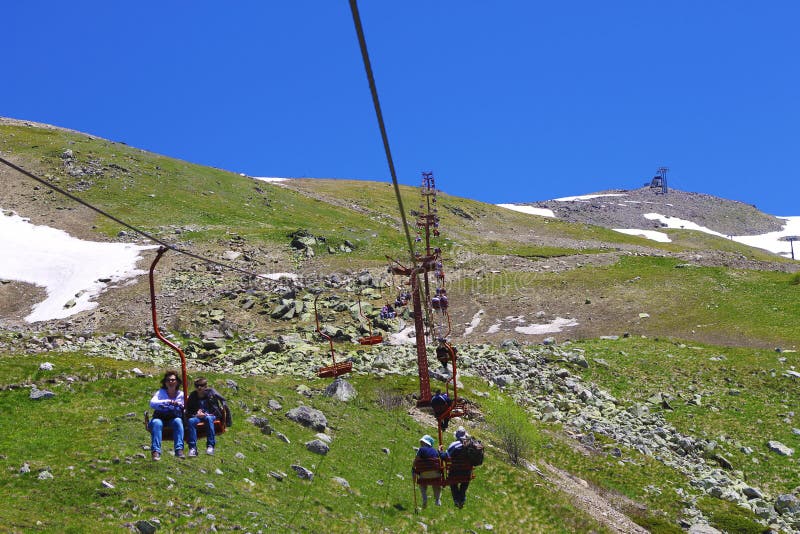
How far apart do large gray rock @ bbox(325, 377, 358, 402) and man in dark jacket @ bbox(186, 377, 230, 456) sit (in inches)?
767

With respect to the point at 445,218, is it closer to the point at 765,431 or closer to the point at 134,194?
the point at 134,194

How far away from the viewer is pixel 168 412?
55.0 ft

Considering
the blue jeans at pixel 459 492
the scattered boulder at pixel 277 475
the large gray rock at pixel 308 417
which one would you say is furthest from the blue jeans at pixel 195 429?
the large gray rock at pixel 308 417

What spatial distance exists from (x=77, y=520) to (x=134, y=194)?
83.6m

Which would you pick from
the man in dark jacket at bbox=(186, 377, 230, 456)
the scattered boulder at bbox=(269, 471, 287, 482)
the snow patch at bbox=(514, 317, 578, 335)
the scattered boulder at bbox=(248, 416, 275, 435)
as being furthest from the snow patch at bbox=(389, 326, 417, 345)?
the man in dark jacket at bbox=(186, 377, 230, 456)

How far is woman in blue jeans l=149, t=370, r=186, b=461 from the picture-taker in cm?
1638

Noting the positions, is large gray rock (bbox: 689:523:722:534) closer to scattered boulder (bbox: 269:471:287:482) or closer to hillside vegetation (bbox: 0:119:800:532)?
hillside vegetation (bbox: 0:119:800:532)

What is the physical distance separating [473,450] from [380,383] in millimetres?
23157

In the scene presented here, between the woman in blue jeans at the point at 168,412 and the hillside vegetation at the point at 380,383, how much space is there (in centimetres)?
241

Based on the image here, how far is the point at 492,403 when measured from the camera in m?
41.1

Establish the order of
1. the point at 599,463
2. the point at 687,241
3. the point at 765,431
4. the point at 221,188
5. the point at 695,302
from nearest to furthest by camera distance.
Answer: the point at 599,463 < the point at 765,431 < the point at 695,302 < the point at 221,188 < the point at 687,241

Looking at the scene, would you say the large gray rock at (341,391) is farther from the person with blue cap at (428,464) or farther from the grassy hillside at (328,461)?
the person with blue cap at (428,464)

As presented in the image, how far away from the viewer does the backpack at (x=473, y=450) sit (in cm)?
1867

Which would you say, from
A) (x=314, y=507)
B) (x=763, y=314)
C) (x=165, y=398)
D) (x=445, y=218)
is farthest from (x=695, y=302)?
(x=445, y=218)
